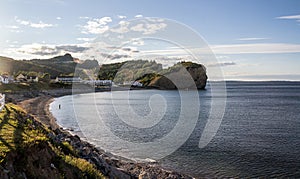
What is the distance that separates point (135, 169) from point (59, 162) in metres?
10.4

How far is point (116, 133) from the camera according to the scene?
42188mm

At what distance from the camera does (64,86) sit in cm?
16950

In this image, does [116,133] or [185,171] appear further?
[116,133]

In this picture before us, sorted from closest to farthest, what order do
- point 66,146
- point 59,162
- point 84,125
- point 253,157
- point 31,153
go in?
point 31,153 → point 59,162 → point 66,146 → point 253,157 → point 84,125

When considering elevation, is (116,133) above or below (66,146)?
below

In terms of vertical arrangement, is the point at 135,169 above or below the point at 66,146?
below

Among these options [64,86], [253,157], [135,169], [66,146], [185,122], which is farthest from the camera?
[64,86]

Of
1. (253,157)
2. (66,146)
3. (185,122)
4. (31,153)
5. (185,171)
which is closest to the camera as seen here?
(31,153)

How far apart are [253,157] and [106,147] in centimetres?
1566

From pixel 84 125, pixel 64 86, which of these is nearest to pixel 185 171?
pixel 84 125

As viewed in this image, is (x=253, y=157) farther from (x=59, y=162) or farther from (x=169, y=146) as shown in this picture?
(x=59, y=162)

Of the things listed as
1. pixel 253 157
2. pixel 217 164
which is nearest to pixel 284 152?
pixel 253 157

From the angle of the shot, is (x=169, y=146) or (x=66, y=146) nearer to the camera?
(x=66, y=146)

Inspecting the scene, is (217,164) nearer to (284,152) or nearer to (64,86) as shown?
(284,152)
